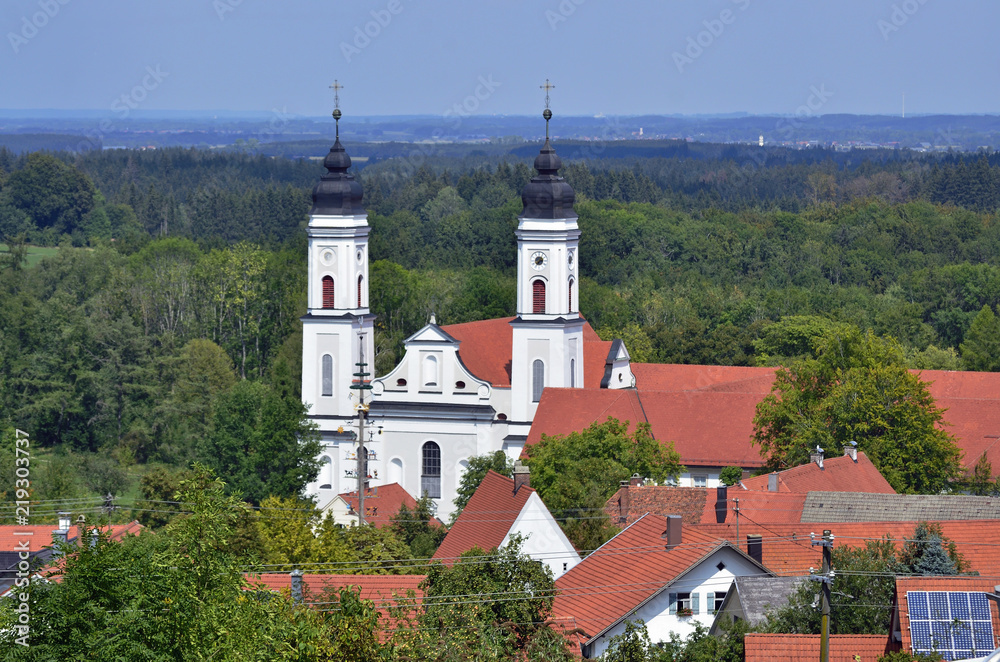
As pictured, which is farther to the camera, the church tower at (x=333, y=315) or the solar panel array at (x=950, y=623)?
the church tower at (x=333, y=315)

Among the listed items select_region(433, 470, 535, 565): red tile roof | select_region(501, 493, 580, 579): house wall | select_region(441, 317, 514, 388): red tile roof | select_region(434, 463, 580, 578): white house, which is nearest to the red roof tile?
select_region(434, 463, 580, 578): white house

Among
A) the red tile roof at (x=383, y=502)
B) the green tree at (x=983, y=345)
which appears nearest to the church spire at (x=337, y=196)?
the red tile roof at (x=383, y=502)

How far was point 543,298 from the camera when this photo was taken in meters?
56.7

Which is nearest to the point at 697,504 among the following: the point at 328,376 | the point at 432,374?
the point at 432,374

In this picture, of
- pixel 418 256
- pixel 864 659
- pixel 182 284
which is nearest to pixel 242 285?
pixel 182 284

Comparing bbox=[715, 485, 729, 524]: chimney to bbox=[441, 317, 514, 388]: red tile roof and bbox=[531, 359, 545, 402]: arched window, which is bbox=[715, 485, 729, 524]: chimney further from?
bbox=[441, 317, 514, 388]: red tile roof

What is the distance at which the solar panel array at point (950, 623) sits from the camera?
77.6 ft

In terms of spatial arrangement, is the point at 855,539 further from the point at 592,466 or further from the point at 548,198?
the point at 548,198

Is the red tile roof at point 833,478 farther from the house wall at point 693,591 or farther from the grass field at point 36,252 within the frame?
the grass field at point 36,252

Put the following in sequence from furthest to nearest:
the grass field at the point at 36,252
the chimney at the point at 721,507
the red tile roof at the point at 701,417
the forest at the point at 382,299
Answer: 1. the grass field at the point at 36,252
2. the forest at the point at 382,299
3. the red tile roof at the point at 701,417
4. the chimney at the point at 721,507

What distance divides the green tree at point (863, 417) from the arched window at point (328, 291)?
49.9 feet

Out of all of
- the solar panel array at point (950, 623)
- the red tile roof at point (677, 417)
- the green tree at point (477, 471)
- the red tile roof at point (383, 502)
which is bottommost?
the red tile roof at point (383, 502)

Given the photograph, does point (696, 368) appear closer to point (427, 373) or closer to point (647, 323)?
point (427, 373)

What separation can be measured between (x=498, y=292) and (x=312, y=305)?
2064cm
